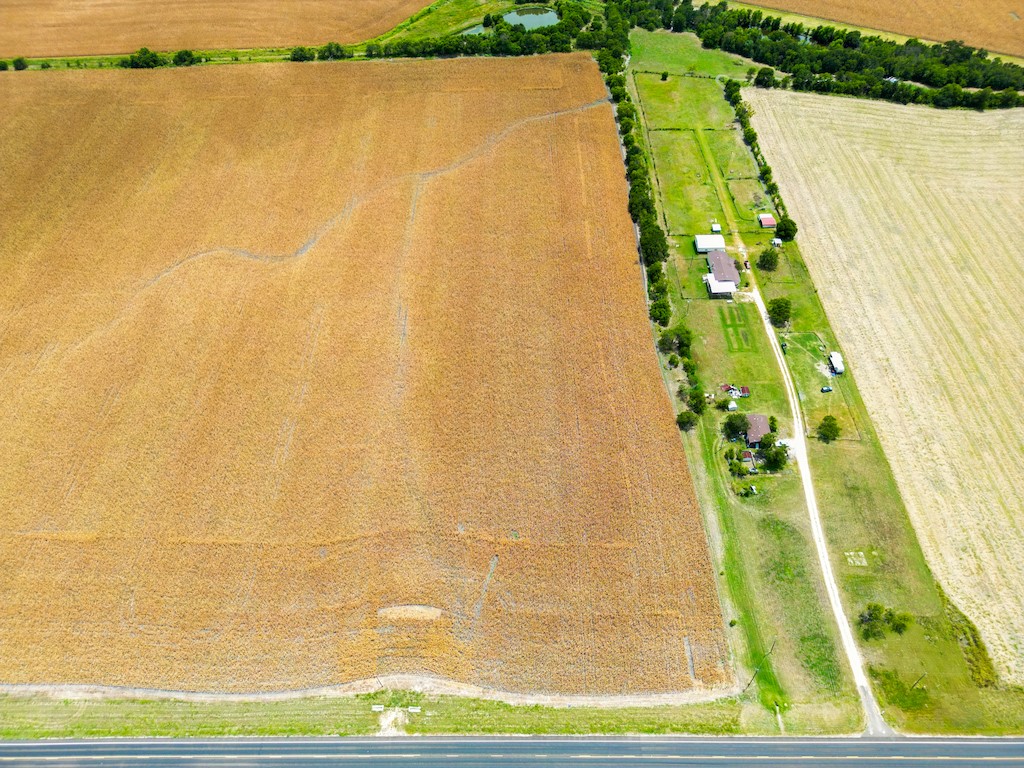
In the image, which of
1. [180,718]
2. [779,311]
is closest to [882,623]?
[779,311]

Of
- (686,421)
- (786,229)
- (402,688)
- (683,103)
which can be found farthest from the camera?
(683,103)

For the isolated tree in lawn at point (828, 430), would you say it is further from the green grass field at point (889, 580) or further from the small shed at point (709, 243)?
the small shed at point (709, 243)

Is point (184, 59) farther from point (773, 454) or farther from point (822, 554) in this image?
point (822, 554)

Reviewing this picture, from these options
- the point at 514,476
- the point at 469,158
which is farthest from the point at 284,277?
the point at 514,476

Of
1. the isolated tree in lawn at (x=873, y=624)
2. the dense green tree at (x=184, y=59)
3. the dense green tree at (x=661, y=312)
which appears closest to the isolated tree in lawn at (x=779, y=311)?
the dense green tree at (x=661, y=312)

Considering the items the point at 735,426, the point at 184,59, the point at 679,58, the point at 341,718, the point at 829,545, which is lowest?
the point at 341,718

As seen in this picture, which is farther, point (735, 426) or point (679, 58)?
point (679, 58)

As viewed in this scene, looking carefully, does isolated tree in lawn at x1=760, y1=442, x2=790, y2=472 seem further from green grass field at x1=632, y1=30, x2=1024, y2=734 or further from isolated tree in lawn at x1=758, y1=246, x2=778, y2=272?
isolated tree in lawn at x1=758, y1=246, x2=778, y2=272
